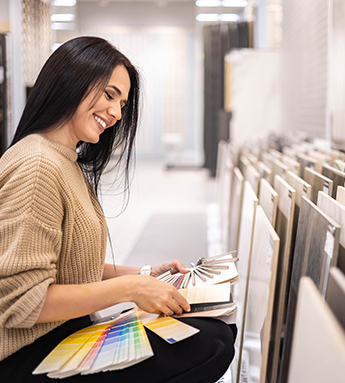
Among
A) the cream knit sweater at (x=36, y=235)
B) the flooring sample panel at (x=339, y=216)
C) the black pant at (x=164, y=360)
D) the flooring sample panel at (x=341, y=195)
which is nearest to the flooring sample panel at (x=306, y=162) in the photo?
the flooring sample panel at (x=341, y=195)

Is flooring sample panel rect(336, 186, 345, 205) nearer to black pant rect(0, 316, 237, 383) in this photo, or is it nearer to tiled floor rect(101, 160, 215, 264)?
black pant rect(0, 316, 237, 383)

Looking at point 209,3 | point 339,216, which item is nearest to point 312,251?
point 339,216

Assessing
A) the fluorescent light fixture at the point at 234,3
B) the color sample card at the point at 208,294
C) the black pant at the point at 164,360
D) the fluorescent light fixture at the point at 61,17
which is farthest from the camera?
the fluorescent light fixture at the point at 234,3

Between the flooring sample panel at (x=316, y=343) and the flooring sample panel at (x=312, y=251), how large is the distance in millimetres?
246

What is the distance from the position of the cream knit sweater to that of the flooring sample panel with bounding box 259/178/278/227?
23.3 inches

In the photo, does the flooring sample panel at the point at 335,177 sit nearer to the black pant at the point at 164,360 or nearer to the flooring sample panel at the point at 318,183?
the flooring sample panel at the point at 318,183

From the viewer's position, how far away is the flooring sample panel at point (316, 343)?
58 cm

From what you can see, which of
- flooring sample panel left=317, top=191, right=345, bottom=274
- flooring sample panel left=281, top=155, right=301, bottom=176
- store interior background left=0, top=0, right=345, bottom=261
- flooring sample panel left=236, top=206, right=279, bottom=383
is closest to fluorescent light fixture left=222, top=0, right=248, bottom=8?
store interior background left=0, top=0, right=345, bottom=261

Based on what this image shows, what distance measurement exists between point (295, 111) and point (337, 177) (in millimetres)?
3191

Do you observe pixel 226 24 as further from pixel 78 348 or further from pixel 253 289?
pixel 78 348

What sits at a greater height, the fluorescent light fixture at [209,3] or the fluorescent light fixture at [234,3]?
the fluorescent light fixture at [209,3]

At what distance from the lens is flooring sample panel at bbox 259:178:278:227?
4.79 ft

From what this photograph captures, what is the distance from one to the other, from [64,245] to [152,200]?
16.0ft

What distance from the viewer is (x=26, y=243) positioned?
1.00 metres
